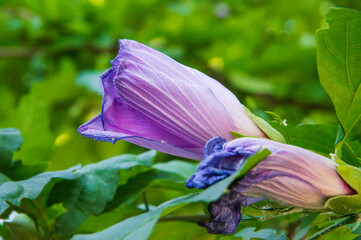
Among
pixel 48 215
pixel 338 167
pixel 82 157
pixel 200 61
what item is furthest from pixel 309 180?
pixel 200 61

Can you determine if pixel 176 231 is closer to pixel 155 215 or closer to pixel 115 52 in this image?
pixel 155 215

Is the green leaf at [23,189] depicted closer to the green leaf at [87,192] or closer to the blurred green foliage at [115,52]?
the green leaf at [87,192]

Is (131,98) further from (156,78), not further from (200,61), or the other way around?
(200,61)

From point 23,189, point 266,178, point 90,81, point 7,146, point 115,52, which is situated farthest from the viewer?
point 115,52

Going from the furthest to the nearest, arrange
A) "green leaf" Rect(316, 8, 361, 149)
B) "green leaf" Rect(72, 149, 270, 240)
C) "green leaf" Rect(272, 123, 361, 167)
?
1. "green leaf" Rect(272, 123, 361, 167)
2. "green leaf" Rect(316, 8, 361, 149)
3. "green leaf" Rect(72, 149, 270, 240)

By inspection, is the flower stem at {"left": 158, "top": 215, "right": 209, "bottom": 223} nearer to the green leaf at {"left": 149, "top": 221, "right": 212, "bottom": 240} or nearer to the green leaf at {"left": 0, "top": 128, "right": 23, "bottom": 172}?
the green leaf at {"left": 149, "top": 221, "right": 212, "bottom": 240}

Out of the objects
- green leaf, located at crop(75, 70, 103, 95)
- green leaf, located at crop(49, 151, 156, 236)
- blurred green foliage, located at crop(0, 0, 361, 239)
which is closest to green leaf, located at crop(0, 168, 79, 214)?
green leaf, located at crop(49, 151, 156, 236)

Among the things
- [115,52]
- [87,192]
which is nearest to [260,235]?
[87,192]

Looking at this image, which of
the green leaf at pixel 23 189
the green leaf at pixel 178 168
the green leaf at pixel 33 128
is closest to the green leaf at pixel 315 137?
the green leaf at pixel 178 168
